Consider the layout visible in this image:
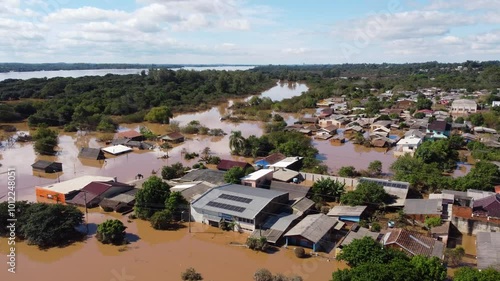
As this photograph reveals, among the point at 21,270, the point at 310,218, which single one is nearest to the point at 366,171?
the point at 310,218

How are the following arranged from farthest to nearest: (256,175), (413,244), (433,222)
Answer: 1. (256,175)
2. (433,222)
3. (413,244)

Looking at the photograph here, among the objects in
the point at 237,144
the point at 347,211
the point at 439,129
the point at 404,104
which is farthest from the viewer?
the point at 404,104

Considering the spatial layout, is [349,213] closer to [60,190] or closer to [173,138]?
[60,190]

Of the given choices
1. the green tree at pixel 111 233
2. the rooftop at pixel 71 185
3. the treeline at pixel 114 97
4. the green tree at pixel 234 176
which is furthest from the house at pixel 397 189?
the treeline at pixel 114 97

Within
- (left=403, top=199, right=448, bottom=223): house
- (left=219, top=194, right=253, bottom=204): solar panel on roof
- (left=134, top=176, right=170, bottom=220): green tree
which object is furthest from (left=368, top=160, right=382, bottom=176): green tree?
(left=134, top=176, right=170, bottom=220): green tree

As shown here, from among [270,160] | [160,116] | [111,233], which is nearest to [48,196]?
[111,233]

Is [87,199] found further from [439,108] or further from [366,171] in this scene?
[439,108]
